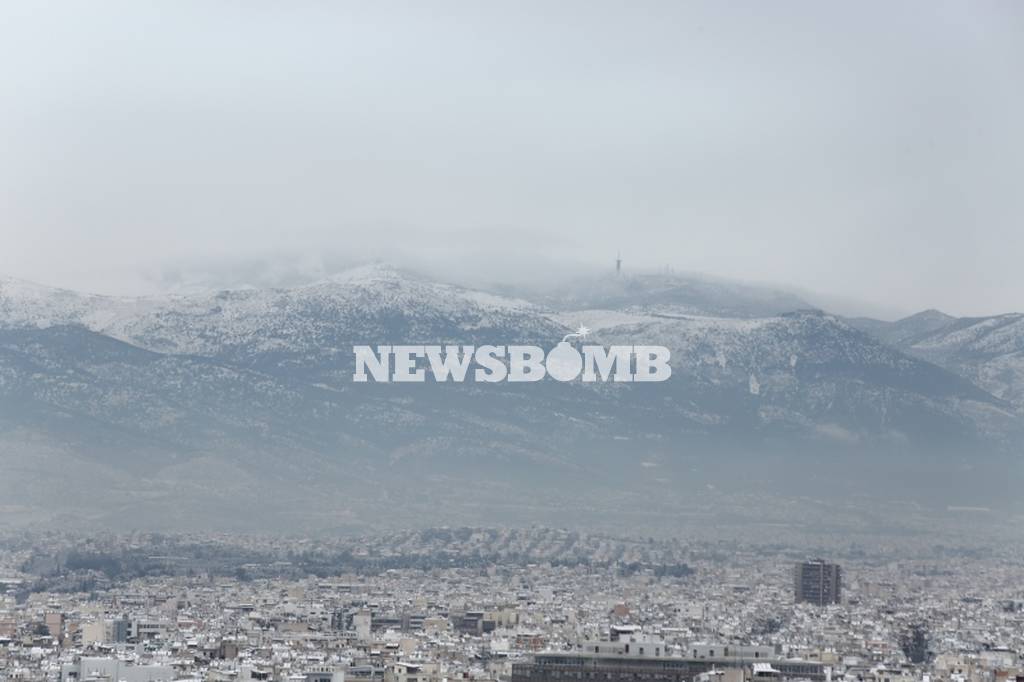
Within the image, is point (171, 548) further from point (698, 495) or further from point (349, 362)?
point (698, 495)

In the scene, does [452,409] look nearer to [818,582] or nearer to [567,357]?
[567,357]

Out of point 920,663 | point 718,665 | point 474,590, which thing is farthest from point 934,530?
point 718,665

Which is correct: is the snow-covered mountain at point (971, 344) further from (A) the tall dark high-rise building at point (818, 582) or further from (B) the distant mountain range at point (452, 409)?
(A) the tall dark high-rise building at point (818, 582)

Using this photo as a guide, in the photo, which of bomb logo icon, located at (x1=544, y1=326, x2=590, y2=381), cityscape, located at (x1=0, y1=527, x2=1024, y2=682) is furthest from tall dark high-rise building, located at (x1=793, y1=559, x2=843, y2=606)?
bomb logo icon, located at (x1=544, y1=326, x2=590, y2=381)

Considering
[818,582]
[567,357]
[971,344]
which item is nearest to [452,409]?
[567,357]

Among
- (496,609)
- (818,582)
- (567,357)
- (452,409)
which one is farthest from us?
(452,409)

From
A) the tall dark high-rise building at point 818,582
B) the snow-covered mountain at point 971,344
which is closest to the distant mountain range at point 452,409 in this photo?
the snow-covered mountain at point 971,344
